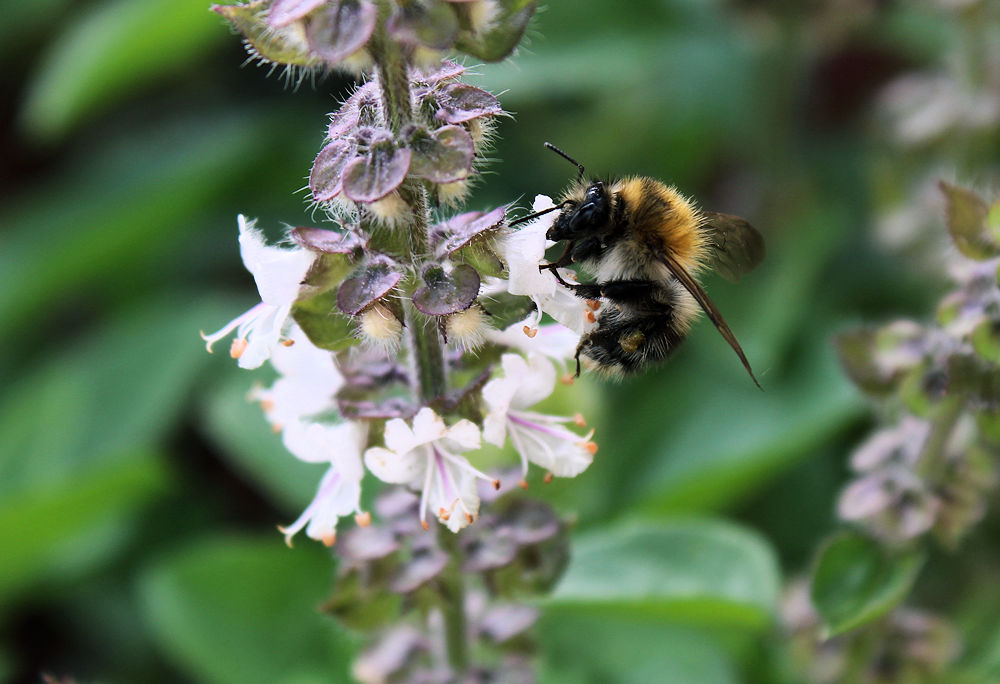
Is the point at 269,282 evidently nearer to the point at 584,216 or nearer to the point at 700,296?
the point at 584,216

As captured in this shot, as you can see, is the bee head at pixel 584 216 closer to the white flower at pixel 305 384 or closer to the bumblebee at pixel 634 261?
the bumblebee at pixel 634 261

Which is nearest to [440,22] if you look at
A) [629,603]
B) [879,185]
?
[629,603]

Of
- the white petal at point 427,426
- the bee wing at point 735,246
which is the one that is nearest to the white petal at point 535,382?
the white petal at point 427,426

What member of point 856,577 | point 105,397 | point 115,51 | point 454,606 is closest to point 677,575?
point 856,577

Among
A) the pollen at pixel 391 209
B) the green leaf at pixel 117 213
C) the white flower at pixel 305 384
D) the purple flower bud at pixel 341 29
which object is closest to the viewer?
the purple flower bud at pixel 341 29

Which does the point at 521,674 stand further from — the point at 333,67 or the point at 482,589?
the point at 333,67

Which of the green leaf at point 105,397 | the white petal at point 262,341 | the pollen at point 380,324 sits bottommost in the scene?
the green leaf at point 105,397

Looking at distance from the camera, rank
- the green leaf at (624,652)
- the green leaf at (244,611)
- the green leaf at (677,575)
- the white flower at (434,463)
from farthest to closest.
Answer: the green leaf at (244,611) → the green leaf at (624,652) → the green leaf at (677,575) → the white flower at (434,463)
